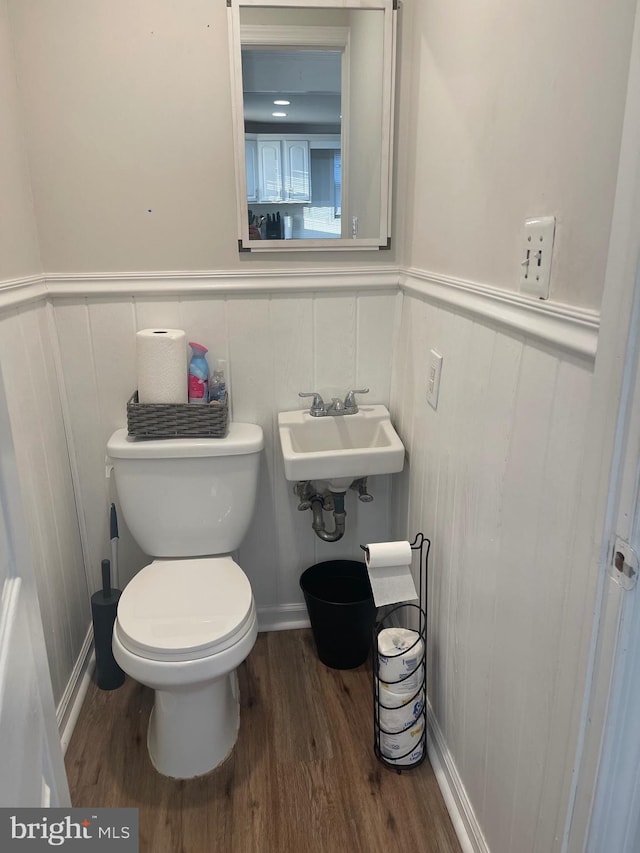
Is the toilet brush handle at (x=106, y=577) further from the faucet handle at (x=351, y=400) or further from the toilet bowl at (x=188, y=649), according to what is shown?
the faucet handle at (x=351, y=400)

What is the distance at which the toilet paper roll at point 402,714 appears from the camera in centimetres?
156

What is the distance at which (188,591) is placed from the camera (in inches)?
64.9

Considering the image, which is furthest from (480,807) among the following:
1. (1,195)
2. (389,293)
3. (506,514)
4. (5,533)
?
(1,195)

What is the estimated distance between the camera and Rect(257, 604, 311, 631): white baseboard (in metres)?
2.18

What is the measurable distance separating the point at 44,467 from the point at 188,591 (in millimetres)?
533

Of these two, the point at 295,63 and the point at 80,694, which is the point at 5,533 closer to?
the point at 80,694

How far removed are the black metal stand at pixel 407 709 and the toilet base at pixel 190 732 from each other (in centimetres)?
42

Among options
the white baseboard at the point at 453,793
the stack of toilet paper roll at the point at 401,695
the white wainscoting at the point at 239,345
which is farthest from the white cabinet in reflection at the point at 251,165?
the white baseboard at the point at 453,793

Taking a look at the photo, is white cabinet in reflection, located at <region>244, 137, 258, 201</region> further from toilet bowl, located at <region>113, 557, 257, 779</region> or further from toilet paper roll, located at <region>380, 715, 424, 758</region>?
toilet paper roll, located at <region>380, 715, 424, 758</region>

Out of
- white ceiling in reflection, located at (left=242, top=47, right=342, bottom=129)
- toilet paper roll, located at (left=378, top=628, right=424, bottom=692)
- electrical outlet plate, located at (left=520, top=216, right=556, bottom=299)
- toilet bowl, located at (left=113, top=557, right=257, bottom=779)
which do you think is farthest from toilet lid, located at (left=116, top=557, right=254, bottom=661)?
white ceiling in reflection, located at (left=242, top=47, right=342, bottom=129)

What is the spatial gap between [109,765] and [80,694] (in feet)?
0.96

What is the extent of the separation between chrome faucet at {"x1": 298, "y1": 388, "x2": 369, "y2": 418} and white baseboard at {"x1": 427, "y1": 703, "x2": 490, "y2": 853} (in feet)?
2.92

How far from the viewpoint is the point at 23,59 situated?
63.6 inches

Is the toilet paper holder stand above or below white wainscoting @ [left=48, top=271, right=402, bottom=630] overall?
below
